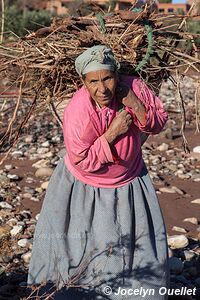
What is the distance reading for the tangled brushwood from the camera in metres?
3.33

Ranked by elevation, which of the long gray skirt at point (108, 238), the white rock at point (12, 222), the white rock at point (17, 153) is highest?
the long gray skirt at point (108, 238)

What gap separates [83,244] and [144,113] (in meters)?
0.78

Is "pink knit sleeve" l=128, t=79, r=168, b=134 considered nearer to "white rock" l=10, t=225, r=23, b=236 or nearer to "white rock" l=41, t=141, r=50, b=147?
"white rock" l=10, t=225, r=23, b=236

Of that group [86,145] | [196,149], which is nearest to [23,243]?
[86,145]

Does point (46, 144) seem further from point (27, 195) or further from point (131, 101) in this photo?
point (131, 101)

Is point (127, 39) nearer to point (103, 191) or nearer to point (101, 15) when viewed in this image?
point (101, 15)

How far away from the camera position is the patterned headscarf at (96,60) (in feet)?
9.98

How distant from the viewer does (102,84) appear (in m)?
3.07

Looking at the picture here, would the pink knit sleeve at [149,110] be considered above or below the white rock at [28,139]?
above

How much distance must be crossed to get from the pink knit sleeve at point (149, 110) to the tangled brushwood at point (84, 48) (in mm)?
129

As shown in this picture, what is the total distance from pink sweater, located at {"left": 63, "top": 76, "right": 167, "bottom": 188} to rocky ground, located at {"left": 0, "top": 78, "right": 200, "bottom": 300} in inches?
26.7

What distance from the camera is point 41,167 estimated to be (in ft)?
25.5

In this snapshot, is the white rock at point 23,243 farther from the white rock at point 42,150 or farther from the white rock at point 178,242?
the white rock at point 42,150

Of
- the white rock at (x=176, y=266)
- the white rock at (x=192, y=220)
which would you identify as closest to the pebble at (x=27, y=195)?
the white rock at (x=192, y=220)
